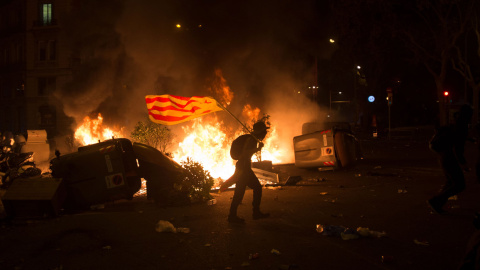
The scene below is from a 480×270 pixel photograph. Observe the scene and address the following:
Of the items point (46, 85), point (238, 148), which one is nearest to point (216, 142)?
point (238, 148)

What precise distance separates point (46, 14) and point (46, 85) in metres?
6.75

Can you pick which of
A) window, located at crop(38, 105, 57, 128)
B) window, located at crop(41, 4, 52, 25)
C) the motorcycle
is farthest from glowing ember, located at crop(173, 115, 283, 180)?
window, located at crop(41, 4, 52, 25)

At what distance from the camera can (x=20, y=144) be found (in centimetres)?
1689

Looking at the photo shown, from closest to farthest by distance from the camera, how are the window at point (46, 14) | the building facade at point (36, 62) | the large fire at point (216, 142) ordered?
the large fire at point (216, 142)
the building facade at point (36, 62)
the window at point (46, 14)

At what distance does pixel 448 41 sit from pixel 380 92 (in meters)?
18.6

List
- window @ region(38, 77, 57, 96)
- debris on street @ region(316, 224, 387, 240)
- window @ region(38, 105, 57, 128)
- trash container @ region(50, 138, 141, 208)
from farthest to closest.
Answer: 1. window @ region(38, 77, 57, 96)
2. window @ region(38, 105, 57, 128)
3. trash container @ region(50, 138, 141, 208)
4. debris on street @ region(316, 224, 387, 240)

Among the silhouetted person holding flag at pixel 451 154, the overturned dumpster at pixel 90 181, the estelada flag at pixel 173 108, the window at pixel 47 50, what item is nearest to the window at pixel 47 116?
the window at pixel 47 50

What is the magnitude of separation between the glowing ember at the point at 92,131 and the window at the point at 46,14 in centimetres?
2417

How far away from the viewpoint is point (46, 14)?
3938 cm

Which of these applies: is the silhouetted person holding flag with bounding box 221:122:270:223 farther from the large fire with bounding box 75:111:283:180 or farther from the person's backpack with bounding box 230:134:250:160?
the large fire with bounding box 75:111:283:180

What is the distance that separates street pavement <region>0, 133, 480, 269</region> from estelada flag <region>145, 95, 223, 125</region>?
185 centimetres

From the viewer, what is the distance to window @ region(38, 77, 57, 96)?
3897 cm

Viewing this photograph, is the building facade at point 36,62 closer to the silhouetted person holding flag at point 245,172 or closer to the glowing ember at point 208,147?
the glowing ember at point 208,147

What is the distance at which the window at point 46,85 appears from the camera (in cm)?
3897
